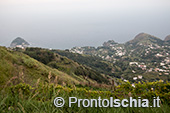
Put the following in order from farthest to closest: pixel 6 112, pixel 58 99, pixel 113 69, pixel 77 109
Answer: pixel 113 69
pixel 58 99
pixel 77 109
pixel 6 112

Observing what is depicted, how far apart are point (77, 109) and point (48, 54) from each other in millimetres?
47692

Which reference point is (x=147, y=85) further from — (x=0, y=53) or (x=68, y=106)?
(x=0, y=53)

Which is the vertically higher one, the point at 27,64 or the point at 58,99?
the point at 27,64

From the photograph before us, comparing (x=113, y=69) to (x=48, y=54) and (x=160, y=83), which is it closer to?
(x=48, y=54)

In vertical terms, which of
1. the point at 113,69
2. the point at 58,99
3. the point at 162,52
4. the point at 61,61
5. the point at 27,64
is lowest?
the point at 58,99

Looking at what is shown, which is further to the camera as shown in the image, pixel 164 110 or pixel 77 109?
pixel 77 109

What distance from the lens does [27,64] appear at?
17906 millimetres

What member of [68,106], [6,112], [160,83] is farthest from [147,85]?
[6,112]

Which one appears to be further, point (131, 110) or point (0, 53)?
point (0, 53)

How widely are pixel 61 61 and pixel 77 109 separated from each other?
1768 inches

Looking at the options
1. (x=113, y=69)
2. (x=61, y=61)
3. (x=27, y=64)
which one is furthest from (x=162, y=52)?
(x=27, y=64)

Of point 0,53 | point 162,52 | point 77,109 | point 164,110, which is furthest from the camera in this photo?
point 162,52

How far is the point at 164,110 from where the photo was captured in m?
1.86

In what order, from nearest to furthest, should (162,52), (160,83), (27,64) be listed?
(160,83), (27,64), (162,52)
